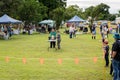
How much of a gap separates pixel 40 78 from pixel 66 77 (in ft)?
3.34

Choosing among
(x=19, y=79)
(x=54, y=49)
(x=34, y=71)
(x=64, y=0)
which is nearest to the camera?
(x=19, y=79)

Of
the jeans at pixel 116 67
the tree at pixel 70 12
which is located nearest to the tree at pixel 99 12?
the tree at pixel 70 12

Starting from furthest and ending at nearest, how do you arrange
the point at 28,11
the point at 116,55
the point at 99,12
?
the point at 99,12, the point at 28,11, the point at 116,55

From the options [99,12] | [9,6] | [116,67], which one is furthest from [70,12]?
[116,67]

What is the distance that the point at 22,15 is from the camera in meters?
54.6

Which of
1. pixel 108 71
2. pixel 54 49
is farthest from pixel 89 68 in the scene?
pixel 54 49

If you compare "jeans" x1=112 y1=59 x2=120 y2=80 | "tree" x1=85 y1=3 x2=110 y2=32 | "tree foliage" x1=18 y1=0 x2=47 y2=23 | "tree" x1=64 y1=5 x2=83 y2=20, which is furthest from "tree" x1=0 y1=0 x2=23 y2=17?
"tree" x1=85 y1=3 x2=110 y2=32

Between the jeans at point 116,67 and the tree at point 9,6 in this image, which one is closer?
the jeans at point 116,67

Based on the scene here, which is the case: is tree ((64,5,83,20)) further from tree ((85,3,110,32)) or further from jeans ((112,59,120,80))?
jeans ((112,59,120,80))

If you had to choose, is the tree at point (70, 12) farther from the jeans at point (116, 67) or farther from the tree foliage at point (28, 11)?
the jeans at point (116, 67)

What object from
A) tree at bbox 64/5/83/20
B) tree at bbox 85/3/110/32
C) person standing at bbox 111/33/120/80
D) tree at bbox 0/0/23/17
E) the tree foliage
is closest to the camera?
person standing at bbox 111/33/120/80

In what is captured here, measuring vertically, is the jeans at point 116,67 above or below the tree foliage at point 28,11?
below

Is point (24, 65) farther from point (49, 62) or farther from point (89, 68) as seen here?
point (89, 68)

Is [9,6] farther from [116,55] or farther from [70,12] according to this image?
[70,12]
